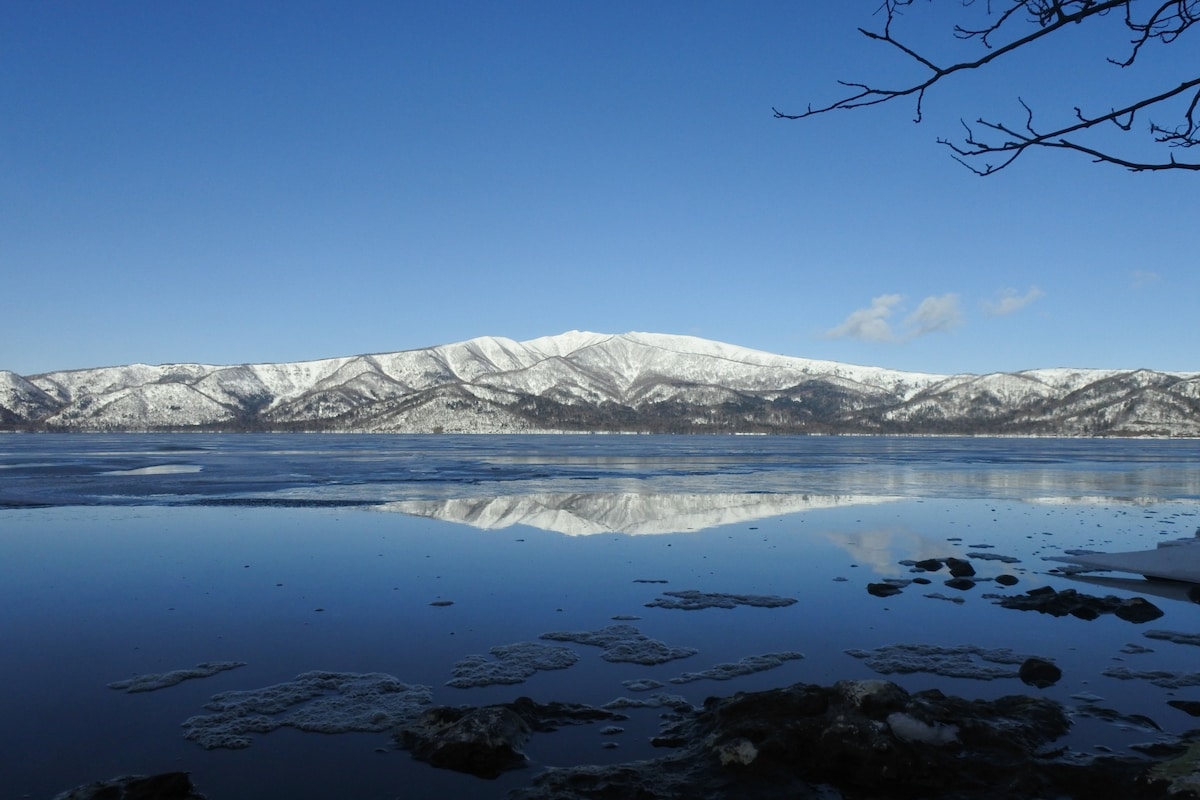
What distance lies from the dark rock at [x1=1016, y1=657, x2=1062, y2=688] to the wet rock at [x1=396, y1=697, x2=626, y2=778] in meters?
5.50

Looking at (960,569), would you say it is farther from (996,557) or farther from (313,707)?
(313,707)

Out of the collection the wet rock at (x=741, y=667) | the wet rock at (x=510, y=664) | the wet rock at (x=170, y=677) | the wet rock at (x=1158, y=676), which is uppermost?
the wet rock at (x=1158, y=676)

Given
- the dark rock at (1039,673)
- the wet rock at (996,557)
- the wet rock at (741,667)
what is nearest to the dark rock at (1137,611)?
the dark rock at (1039,673)

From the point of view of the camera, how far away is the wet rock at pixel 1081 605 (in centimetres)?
1407

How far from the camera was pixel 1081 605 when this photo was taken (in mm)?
14453

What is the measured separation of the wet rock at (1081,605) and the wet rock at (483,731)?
30.8 ft

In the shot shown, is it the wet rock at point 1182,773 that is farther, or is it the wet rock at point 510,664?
the wet rock at point 510,664

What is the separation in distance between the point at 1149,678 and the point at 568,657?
25.1 feet

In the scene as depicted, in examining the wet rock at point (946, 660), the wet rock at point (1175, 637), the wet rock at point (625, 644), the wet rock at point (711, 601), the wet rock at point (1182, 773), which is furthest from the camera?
the wet rock at point (711, 601)

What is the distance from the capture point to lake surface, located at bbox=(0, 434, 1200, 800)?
27.1 feet

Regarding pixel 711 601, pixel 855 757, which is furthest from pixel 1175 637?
pixel 855 757

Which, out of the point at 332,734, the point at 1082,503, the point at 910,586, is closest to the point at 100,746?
the point at 332,734

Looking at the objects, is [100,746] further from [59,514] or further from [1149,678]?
[59,514]

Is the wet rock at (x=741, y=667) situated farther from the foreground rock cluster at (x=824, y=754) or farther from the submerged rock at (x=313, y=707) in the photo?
the submerged rock at (x=313, y=707)
